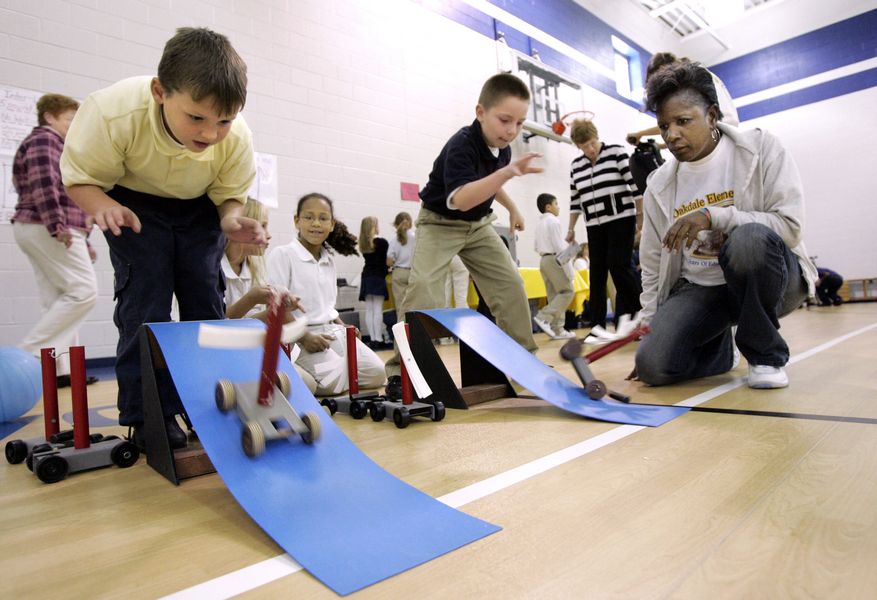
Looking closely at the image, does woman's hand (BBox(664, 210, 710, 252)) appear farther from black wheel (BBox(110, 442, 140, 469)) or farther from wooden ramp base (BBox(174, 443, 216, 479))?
black wheel (BBox(110, 442, 140, 469))

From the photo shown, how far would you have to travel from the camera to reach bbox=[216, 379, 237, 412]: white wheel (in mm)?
1122

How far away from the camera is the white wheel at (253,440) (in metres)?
1.02

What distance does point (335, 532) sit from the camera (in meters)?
0.80

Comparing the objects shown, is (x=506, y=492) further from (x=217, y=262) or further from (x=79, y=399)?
(x=217, y=262)

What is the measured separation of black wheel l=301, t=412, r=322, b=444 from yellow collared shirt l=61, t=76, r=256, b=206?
769 mm

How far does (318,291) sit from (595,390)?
1.39 metres

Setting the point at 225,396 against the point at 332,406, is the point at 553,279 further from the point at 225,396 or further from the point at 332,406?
the point at 225,396

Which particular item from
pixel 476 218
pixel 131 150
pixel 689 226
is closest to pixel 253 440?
pixel 131 150

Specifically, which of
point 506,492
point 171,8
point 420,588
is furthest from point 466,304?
point 420,588

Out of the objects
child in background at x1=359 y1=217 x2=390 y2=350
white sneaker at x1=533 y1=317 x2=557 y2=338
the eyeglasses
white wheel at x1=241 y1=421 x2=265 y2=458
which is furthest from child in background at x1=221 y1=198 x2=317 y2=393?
white sneaker at x1=533 y1=317 x2=557 y2=338

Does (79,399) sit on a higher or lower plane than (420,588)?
higher

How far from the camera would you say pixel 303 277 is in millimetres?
2484

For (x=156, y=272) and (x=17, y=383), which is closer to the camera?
(x=156, y=272)

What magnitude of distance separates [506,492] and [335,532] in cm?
32
